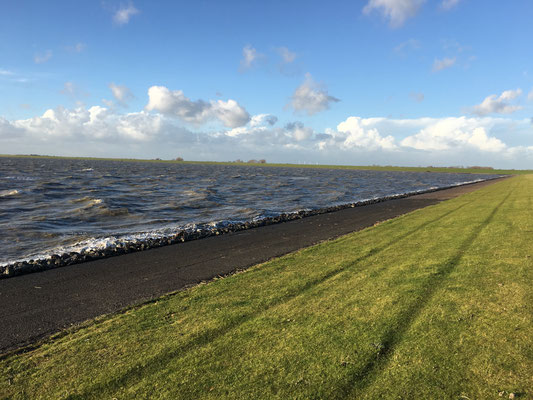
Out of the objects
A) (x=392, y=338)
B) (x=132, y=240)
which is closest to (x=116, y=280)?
(x=132, y=240)

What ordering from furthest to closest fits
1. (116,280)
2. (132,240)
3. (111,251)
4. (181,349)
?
(132,240)
(111,251)
(116,280)
(181,349)

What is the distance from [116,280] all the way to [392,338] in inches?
356

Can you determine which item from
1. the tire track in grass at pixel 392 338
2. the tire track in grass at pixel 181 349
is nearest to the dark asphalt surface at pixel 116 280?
the tire track in grass at pixel 181 349

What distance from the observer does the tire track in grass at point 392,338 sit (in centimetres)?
470

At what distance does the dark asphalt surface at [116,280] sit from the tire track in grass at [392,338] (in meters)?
6.31

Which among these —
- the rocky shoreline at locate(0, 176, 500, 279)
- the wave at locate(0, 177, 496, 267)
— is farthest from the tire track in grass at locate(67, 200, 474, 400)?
the wave at locate(0, 177, 496, 267)

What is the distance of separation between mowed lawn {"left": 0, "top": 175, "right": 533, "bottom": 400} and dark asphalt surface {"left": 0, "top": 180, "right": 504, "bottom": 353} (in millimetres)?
1065

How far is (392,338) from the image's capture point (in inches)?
234

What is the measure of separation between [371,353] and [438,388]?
111 centimetres

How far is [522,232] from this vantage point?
14234mm

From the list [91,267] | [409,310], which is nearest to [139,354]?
[409,310]

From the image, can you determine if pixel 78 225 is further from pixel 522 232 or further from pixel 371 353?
pixel 522 232

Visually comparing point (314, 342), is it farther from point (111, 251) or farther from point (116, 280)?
point (111, 251)

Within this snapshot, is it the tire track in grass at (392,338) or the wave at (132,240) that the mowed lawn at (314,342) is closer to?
the tire track in grass at (392,338)
